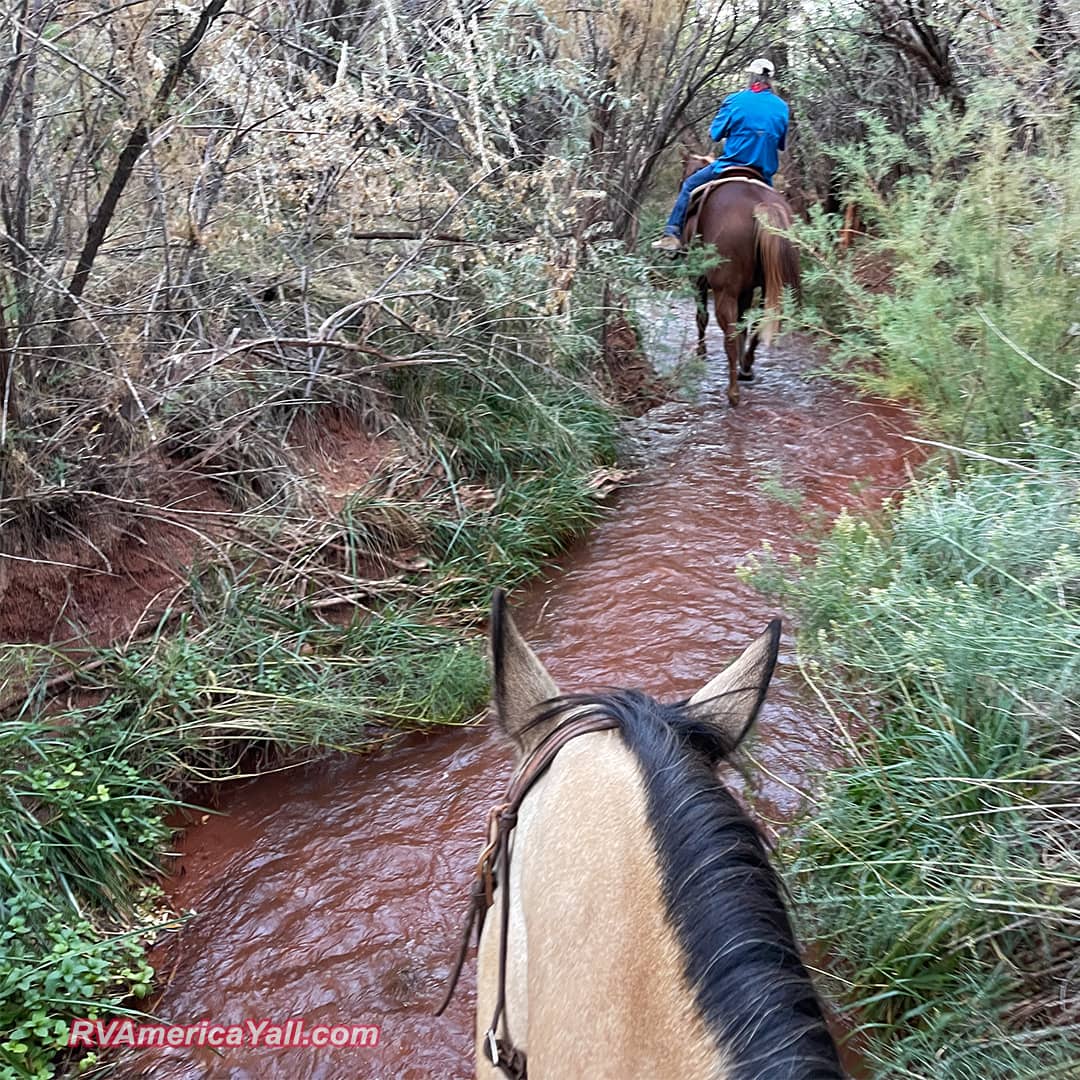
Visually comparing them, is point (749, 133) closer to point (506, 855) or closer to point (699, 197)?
point (699, 197)

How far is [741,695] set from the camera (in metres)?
1.59

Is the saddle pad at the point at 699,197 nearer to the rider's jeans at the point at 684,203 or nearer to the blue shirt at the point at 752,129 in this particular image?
the rider's jeans at the point at 684,203

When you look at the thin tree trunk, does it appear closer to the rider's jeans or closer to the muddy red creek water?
the muddy red creek water

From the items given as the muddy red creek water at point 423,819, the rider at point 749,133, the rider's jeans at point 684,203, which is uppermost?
the rider at point 749,133

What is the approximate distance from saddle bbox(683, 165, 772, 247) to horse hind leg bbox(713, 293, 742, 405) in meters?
0.79

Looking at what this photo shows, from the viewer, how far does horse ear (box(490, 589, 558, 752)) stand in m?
1.71

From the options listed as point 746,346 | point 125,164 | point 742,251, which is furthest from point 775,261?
point 125,164

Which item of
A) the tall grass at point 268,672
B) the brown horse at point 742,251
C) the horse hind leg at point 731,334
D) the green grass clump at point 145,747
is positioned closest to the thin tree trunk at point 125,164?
the tall grass at point 268,672

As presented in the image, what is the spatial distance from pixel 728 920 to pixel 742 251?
6791mm

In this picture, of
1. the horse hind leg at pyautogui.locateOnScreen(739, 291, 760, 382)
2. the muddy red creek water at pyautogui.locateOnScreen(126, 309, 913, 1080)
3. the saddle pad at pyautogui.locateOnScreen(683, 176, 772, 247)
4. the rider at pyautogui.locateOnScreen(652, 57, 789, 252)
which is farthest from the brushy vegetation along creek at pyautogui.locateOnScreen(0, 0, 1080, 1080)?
the horse hind leg at pyautogui.locateOnScreen(739, 291, 760, 382)

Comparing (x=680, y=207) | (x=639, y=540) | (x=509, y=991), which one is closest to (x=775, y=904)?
(x=509, y=991)

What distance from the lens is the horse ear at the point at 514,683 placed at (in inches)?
67.4

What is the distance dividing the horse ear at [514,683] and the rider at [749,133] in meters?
6.74

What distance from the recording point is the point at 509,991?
1.47 metres
